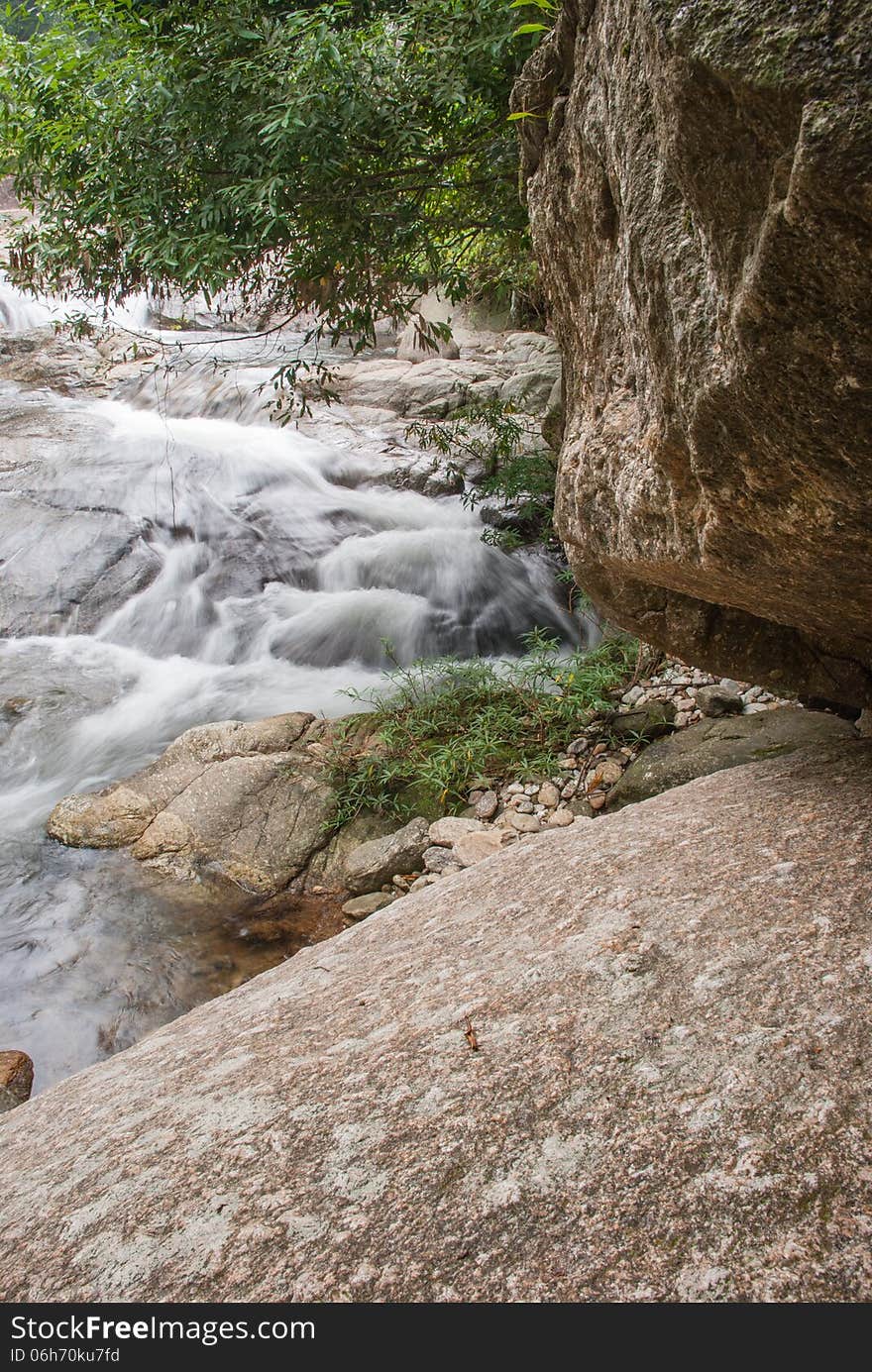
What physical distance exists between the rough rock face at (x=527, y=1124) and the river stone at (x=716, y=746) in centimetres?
155

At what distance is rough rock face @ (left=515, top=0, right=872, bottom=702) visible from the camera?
108 centimetres

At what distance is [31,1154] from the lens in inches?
62.9

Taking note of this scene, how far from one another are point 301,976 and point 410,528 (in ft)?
24.0

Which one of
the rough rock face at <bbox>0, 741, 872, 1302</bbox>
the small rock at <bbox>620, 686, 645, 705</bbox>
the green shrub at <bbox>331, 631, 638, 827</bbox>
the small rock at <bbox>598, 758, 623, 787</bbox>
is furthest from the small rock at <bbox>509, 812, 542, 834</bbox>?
the rough rock face at <bbox>0, 741, 872, 1302</bbox>

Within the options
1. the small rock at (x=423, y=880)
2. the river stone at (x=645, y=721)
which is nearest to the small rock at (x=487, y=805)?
the small rock at (x=423, y=880)

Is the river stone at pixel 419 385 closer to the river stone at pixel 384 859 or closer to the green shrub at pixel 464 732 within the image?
the green shrub at pixel 464 732

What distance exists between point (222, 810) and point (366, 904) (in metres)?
1.22

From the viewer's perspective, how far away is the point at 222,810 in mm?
5008

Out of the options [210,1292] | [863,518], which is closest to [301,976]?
[210,1292]

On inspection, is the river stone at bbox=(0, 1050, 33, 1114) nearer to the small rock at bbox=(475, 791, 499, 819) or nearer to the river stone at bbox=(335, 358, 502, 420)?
the small rock at bbox=(475, 791, 499, 819)

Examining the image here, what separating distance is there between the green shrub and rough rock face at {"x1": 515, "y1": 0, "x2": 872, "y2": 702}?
2.20 m

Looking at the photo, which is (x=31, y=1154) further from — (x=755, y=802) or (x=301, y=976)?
(x=755, y=802)

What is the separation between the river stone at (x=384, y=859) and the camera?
4.50 metres

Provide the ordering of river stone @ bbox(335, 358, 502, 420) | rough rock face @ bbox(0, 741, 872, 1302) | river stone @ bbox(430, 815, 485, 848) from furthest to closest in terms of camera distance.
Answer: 1. river stone @ bbox(335, 358, 502, 420)
2. river stone @ bbox(430, 815, 485, 848)
3. rough rock face @ bbox(0, 741, 872, 1302)
